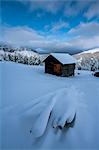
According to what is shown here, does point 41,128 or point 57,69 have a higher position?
point 57,69

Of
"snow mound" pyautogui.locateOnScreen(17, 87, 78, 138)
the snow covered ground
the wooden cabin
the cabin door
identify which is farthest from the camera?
the cabin door

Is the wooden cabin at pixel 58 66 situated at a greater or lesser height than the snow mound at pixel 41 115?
greater

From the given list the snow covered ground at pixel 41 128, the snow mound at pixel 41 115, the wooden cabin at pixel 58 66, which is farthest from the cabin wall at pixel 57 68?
the snow mound at pixel 41 115

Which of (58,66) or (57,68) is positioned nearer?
(58,66)

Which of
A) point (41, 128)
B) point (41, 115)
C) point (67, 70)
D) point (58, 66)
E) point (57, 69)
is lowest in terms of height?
point (41, 128)

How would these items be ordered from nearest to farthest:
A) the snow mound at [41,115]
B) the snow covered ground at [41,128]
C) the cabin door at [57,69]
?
the snow covered ground at [41,128], the snow mound at [41,115], the cabin door at [57,69]

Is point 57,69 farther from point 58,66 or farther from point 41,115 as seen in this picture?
point 41,115

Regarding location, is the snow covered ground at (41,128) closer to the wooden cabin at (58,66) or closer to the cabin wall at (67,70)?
the wooden cabin at (58,66)

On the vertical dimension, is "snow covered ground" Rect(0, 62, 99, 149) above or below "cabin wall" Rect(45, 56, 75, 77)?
below

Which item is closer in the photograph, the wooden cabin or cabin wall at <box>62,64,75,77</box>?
the wooden cabin

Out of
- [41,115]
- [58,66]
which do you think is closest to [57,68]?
[58,66]

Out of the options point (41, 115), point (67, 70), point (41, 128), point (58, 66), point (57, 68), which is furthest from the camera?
point (67, 70)

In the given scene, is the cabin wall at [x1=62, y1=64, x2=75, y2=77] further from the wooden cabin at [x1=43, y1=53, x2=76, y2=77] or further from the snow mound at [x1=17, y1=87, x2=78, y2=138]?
the snow mound at [x1=17, y1=87, x2=78, y2=138]

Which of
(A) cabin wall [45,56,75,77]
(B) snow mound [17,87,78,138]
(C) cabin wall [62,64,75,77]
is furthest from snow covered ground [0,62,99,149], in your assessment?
(C) cabin wall [62,64,75,77]
